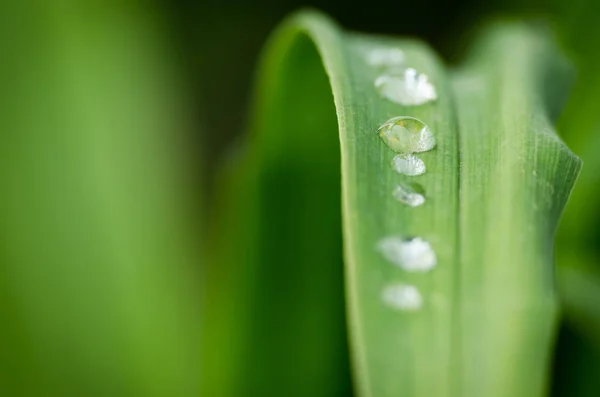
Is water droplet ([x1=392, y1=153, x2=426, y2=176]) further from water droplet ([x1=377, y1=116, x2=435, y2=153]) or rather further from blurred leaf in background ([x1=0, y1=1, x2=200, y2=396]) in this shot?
blurred leaf in background ([x1=0, y1=1, x2=200, y2=396])

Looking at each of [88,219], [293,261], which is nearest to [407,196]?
[293,261]

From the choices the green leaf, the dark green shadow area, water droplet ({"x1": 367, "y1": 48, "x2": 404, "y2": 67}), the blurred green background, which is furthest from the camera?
the blurred green background

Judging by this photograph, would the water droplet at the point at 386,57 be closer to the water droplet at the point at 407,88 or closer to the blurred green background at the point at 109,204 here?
the water droplet at the point at 407,88

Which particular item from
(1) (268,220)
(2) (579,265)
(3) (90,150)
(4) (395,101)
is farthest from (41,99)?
(2) (579,265)

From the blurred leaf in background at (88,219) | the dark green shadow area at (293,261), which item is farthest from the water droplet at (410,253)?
the blurred leaf in background at (88,219)

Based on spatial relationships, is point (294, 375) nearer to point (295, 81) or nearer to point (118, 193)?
point (295, 81)

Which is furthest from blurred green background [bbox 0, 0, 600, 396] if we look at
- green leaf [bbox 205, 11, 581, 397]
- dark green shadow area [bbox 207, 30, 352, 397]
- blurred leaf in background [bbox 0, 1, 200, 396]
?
green leaf [bbox 205, 11, 581, 397]

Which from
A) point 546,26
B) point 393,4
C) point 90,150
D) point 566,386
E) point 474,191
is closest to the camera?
point 474,191
